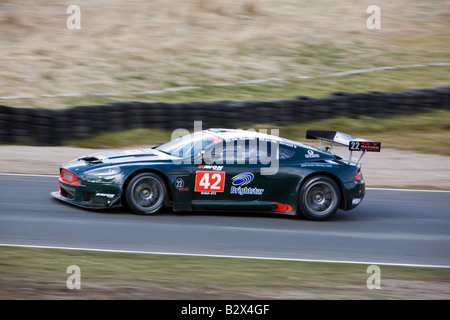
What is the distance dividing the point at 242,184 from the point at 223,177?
0.96ft

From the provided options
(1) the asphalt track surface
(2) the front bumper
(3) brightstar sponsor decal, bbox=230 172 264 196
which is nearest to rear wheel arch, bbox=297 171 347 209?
(1) the asphalt track surface

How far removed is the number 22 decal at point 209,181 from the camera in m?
8.45

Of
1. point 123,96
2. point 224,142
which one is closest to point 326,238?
point 224,142

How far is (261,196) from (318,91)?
10.7 meters

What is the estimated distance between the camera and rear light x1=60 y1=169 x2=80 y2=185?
8312 millimetres

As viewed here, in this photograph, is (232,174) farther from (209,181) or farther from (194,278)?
(194,278)

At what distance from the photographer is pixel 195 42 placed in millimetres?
23141

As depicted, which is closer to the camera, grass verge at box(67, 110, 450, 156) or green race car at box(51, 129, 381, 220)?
green race car at box(51, 129, 381, 220)

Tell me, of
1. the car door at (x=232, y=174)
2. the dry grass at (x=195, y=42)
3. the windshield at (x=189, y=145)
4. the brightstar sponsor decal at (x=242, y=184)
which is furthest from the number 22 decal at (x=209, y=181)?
the dry grass at (x=195, y=42)

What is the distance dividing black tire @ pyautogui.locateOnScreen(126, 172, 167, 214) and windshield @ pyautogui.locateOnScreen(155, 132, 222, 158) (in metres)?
0.54

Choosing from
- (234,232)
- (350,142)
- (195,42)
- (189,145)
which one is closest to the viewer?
(234,232)

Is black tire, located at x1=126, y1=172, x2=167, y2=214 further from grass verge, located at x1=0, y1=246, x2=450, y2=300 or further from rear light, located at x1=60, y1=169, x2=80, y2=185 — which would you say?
grass verge, located at x1=0, y1=246, x2=450, y2=300

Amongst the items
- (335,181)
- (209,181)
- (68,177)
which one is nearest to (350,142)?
(335,181)

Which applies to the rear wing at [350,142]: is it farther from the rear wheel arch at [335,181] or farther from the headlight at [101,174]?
the headlight at [101,174]
